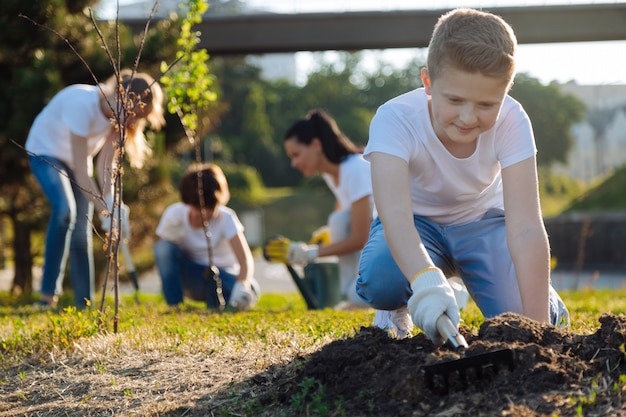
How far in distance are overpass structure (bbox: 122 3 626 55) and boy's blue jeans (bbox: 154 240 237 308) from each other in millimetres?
13474

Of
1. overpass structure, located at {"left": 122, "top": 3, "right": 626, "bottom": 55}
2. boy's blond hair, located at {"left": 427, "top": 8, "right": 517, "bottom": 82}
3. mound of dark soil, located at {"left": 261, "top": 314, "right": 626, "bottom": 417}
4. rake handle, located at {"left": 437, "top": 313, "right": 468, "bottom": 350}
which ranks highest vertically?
overpass structure, located at {"left": 122, "top": 3, "right": 626, "bottom": 55}

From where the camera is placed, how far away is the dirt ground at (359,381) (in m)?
2.46

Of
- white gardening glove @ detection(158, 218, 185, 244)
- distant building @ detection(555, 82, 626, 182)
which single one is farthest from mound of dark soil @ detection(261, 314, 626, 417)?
distant building @ detection(555, 82, 626, 182)

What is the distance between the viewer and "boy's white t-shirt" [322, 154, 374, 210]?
21.2 feet

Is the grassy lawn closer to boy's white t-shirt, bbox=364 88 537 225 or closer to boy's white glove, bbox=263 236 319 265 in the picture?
boy's white t-shirt, bbox=364 88 537 225

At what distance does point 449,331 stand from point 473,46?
102 cm

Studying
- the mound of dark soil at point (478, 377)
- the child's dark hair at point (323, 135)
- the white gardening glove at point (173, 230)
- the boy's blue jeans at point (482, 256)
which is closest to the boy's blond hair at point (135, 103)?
the white gardening glove at point (173, 230)

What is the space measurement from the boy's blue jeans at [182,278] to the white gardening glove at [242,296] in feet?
1.08

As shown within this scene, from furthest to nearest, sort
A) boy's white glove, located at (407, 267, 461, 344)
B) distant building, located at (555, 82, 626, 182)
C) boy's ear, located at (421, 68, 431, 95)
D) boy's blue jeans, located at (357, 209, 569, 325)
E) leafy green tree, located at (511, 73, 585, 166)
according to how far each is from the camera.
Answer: leafy green tree, located at (511, 73, 585, 166) < distant building, located at (555, 82, 626, 182) < boy's blue jeans, located at (357, 209, 569, 325) < boy's ear, located at (421, 68, 431, 95) < boy's white glove, located at (407, 267, 461, 344)

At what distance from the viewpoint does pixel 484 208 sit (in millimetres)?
3947

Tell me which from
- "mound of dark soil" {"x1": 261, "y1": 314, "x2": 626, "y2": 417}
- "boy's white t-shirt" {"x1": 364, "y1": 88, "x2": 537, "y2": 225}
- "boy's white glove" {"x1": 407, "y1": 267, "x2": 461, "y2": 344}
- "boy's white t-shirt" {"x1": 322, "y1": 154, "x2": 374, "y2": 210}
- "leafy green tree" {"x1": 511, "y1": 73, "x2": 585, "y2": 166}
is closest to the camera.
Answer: "mound of dark soil" {"x1": 261, "y1": 314, "x2": 626, "y2": 417}

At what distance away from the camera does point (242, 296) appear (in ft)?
22.2

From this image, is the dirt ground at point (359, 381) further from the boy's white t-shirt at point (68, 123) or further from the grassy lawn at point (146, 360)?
the boy's white t-shirt at point (68, 123)

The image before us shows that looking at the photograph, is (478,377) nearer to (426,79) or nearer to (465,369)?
(465,369)
